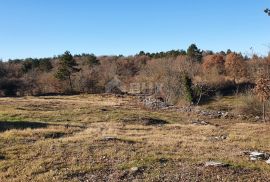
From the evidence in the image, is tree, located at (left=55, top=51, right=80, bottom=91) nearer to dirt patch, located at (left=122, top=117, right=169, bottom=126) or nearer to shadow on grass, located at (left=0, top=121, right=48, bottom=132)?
dirt patch, located at (left=122, top=117, right=169, bottom=126)

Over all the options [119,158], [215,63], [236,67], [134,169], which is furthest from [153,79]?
[134,169]

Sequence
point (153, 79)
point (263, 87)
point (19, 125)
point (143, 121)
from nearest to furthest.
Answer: point (19, 125), point (143, 121), point (263, 87), point (153, 79)

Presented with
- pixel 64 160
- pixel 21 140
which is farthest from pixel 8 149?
pixel 64 160

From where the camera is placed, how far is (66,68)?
70.7m

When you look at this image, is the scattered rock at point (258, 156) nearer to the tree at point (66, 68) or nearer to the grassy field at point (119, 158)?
the grassy field at point (119, 158)

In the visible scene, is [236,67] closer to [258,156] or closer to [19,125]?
[19,125]

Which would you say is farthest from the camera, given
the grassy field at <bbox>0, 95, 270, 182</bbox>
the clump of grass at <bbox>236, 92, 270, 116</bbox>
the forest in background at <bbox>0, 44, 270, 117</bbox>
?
the forest in background at <bbox>0, 44, 270, 117</bbox>

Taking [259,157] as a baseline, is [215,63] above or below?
above

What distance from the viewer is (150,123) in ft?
100

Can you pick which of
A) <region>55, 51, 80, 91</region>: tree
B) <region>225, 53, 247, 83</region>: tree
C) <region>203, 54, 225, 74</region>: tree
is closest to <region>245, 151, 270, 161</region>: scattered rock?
<region>55, 51, 80, 91</region>: tree

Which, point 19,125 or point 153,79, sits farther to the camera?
point 153,79

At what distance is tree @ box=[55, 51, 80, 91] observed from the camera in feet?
229

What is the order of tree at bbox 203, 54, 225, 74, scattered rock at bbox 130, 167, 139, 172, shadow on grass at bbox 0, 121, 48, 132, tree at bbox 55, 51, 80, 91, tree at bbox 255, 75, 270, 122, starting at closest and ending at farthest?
scattered rock at bbox 130, 167, 139, 172, shadow on grass at bbox 0, 121, 48, 132, tree at bbox 255, 75, 270, 122, tree at bbox 55, 51, 80, 91, tree at bbox 203, 54, 225, 74

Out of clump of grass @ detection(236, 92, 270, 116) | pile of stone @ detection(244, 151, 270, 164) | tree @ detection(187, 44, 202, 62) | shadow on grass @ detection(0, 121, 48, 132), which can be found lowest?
clump of grass @ detection(236, 92, 270, 116)
